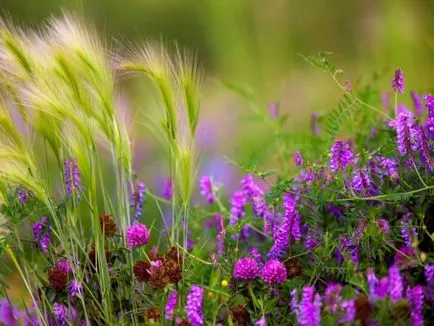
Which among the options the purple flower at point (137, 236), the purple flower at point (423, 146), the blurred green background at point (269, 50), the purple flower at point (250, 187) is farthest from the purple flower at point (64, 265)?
the blurred green background at point (269, 50)

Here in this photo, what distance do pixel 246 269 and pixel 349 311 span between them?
0.27m

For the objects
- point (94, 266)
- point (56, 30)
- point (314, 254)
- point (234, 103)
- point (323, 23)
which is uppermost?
point (323, 23)

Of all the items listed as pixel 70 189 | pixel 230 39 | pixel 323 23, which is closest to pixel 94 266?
pixel 70 189

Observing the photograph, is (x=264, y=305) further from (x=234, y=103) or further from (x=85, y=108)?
(x=234, y=103)

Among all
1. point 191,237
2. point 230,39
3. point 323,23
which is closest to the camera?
point 191,237

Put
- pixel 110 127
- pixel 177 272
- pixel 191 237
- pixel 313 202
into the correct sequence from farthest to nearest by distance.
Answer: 1. pixel 191 237
2. pixel 313 202
3. pixel 110 127
4. pixel 177 272

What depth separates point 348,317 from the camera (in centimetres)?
138

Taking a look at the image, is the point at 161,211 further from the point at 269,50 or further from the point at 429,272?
the point at 269,50

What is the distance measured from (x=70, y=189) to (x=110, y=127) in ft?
0.59

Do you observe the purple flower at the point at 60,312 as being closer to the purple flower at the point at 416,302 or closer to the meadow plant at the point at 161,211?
the meadow plant at the point at 161,211

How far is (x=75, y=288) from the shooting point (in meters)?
1.64

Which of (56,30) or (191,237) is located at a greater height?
(56,30)

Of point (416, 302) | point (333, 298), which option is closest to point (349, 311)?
point (333, 298)

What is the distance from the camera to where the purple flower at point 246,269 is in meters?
1.60
